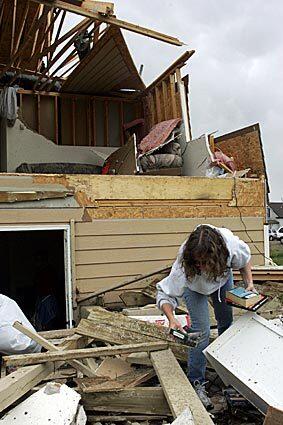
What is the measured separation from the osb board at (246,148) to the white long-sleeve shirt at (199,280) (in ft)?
14.1

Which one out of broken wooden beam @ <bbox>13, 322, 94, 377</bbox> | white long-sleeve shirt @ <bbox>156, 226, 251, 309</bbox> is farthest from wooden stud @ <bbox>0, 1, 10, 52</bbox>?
white long-sleeve shirt @ <bbox>156, 226, 251, 309</bbox>

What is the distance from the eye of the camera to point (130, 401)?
124 inches

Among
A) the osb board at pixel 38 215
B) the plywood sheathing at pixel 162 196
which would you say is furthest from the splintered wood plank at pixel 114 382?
the plywood sheathing at pixel 162 196

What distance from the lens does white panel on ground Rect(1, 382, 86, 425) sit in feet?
8.77

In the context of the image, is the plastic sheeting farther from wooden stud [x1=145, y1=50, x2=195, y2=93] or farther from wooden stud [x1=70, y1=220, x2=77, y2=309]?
wooden stud [x1=145, y1=50, x2=195, y2=93]

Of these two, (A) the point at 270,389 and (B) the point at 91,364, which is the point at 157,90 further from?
(A) the point at 270,389

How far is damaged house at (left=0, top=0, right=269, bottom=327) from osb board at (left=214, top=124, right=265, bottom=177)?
19mm

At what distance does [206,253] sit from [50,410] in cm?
130

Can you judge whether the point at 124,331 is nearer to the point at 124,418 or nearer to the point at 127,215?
the point at 124,418

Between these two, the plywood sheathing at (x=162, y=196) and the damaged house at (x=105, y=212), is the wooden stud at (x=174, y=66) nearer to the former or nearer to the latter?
the damaged house at (x=105, y=212)

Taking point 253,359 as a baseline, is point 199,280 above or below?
above

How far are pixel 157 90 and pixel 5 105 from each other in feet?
9.38

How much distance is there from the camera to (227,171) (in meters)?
7.35

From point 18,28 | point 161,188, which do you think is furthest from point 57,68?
point 161,188
